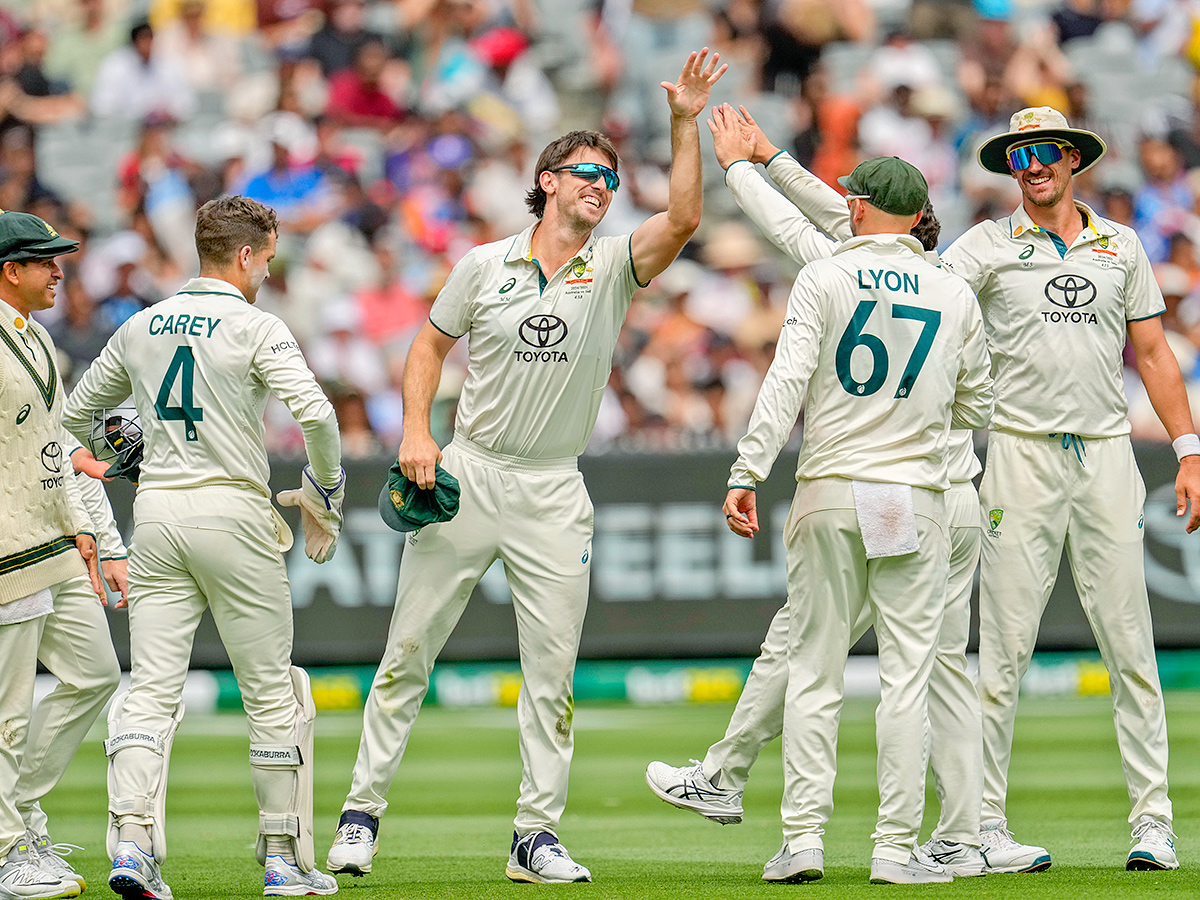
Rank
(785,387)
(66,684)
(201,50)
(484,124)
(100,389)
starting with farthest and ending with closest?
(201,50), (484,124), (66,684), (100,389), (785,387)

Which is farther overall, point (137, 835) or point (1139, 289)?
point (1139, 289)

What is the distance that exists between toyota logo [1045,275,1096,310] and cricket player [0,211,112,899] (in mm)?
3600

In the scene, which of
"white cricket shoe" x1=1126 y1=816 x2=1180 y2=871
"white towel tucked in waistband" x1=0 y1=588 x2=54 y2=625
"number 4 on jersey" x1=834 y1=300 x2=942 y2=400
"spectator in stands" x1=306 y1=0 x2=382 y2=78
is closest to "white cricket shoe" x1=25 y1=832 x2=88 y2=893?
"white towel tucked in waistband" x1=0 y1=588 x2=54 y2=625

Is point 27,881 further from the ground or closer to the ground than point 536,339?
closer to the ground

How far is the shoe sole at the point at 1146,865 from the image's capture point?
5.41 meters

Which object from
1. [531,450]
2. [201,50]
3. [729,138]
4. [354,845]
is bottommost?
[354,845]

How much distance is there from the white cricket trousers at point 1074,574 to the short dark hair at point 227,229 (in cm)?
289

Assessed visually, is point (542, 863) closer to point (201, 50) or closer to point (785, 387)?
point (785, 387)

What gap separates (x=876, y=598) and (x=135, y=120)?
39.8 ft

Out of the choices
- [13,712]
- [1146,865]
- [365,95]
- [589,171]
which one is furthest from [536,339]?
[365,95]

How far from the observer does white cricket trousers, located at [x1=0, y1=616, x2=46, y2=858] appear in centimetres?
513

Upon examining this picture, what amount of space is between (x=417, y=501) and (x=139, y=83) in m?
11.3

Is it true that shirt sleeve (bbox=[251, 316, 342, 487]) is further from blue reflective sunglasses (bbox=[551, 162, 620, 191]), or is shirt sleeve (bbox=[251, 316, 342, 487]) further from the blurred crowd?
the blurred crowd

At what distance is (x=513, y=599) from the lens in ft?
18.5
